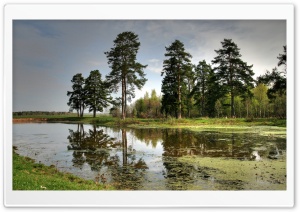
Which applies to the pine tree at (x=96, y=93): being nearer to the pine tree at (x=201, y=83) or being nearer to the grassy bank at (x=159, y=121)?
the grassy bank at (x=159, y=121)

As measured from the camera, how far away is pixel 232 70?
31.0ft

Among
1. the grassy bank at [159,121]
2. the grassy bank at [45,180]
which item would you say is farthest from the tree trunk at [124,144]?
the grassy bank at [45,180]

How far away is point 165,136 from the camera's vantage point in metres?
9.82

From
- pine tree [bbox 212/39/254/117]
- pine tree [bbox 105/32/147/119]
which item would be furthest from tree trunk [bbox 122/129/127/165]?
pine tree [bbox 212/39/254/117]

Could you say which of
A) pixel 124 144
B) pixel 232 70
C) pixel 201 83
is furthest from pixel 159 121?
pixel 232 70

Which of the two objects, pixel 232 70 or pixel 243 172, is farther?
pixel 232 70

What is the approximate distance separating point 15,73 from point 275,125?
716 centimetres

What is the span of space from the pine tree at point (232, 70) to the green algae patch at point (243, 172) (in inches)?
112

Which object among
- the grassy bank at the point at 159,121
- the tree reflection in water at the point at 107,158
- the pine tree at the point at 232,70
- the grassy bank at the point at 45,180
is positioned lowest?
the grassy bank at the point at 45,180

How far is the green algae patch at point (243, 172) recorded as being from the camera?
239 inches

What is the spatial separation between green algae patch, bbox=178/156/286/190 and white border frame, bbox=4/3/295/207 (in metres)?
0.15
